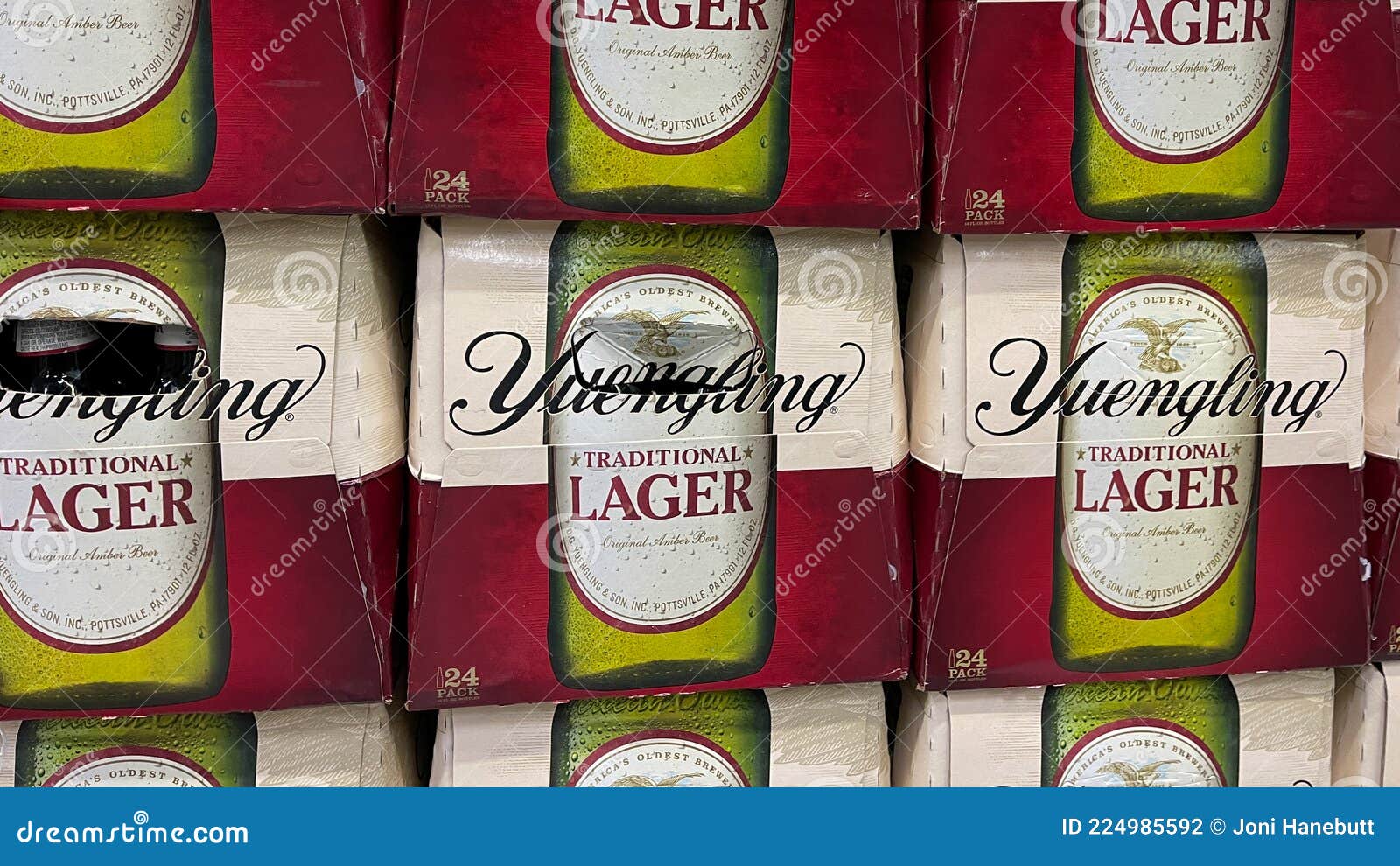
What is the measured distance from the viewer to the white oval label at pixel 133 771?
115cm

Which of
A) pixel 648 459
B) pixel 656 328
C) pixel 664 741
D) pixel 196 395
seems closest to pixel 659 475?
pixel 648 459

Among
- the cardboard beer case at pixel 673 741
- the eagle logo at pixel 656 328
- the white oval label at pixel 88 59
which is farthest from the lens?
the cardboard beer case at pixel 673 741

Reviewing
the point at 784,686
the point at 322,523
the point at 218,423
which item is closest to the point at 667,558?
the point at 784,686

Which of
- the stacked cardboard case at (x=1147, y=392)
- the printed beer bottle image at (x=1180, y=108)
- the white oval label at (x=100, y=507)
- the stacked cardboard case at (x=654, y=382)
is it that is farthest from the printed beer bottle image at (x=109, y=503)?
the printed beer bottle image at (x=1180, y=108)

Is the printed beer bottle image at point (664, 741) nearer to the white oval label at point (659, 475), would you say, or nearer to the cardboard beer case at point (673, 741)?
the cardboard beer case at point (673, 741)

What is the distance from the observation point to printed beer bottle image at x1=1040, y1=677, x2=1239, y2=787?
1248 millimetres

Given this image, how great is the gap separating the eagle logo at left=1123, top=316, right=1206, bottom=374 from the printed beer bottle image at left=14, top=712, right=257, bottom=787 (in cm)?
96

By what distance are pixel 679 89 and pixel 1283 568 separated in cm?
79

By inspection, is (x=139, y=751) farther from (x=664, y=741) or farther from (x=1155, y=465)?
(x=1155, y=465)

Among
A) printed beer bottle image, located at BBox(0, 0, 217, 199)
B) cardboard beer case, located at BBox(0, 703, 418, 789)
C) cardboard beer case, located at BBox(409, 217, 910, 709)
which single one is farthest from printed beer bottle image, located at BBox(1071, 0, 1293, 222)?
cardboard beer case, located at BBox(0, 703, 418, 789)

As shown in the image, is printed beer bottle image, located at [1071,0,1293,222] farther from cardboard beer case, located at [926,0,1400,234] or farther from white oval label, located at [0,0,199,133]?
white oval label, located at [0,0,199,133]

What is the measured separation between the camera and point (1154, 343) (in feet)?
3.79

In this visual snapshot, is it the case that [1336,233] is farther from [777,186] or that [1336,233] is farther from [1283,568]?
[777,186]

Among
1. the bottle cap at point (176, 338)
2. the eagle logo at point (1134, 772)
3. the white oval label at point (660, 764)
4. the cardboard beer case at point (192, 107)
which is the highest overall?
the cardboard beer case at point (192, 107)
